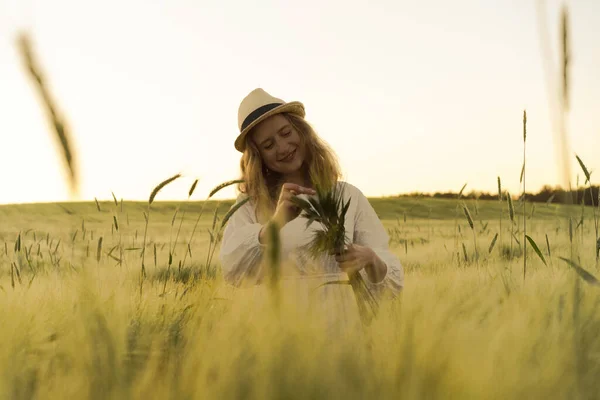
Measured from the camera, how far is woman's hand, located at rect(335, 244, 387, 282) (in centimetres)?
124

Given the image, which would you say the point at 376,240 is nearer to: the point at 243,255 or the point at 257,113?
the point at 243,255

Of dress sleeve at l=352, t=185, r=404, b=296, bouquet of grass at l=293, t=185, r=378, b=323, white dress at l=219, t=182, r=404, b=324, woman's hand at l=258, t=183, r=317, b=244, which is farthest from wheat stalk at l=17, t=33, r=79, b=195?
dress sleeve at l=352, t=185, r=404, b=296

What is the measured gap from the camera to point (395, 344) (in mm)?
859

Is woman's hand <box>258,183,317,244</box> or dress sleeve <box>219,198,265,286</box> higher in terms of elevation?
woman's hand <box>258,183,317,244</box>

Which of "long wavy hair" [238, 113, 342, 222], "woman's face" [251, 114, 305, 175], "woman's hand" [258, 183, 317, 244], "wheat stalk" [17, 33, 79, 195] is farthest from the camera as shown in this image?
"long wavy hair" [238, 113, 342, 222]

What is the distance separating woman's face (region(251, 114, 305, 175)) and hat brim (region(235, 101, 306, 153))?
4 cm

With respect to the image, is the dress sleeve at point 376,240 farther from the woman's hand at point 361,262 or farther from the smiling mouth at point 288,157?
the smiling mouth at point 288,157

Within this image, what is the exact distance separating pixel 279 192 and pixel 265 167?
198mm

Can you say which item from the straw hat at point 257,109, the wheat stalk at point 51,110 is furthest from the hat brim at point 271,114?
the wheat stalk at point 51,110

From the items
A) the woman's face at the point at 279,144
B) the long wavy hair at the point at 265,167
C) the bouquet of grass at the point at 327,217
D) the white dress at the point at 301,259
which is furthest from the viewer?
the long wavy hair at the point at 265,167

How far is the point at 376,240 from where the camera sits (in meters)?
2.39

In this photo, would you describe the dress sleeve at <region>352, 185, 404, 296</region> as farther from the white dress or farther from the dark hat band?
the dark hat band

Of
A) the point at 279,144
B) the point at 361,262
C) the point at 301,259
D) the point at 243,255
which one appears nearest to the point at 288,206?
the point at 361,262

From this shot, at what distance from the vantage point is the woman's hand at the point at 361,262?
4.08ft
